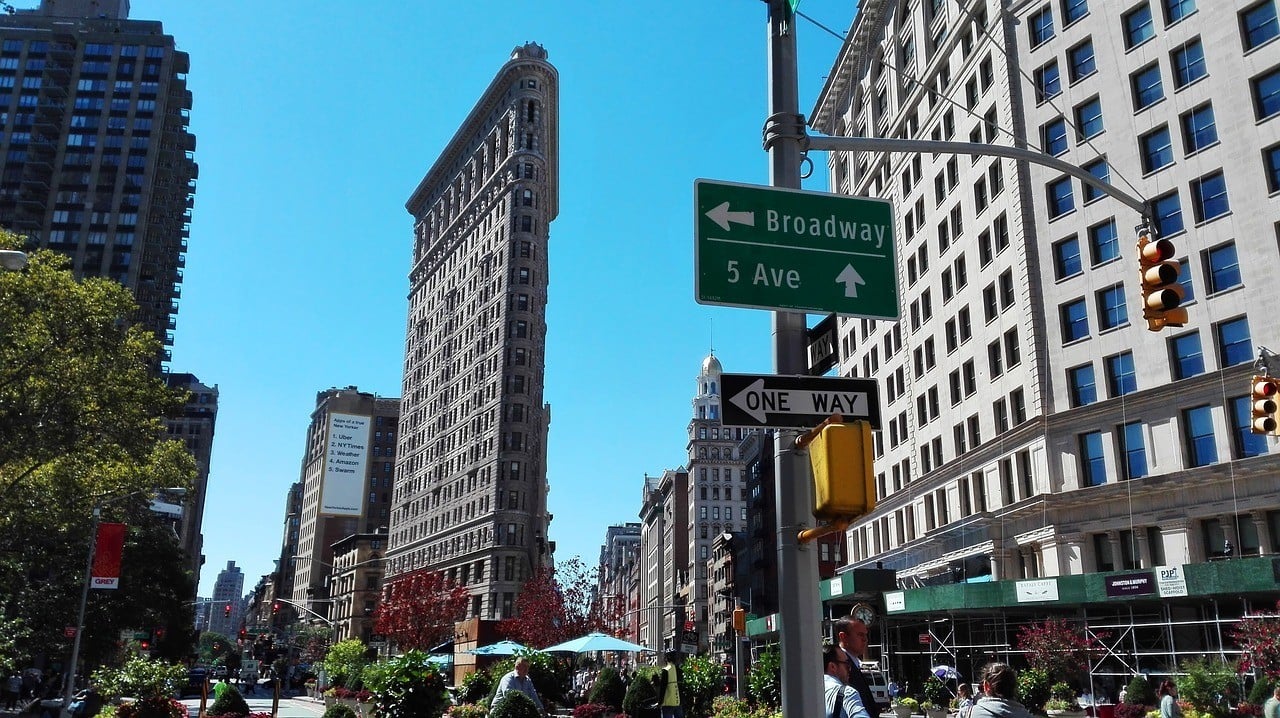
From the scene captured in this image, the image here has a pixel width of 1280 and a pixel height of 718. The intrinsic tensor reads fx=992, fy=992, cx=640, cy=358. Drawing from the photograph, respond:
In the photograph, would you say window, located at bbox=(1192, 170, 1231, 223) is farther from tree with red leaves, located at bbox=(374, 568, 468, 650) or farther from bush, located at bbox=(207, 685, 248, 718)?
tree with red leaves, located at bbox=(374, 568, 468, 650)

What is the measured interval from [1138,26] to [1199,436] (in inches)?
706

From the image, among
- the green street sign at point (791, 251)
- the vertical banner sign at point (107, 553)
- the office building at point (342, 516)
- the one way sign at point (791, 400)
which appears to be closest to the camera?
the one way sign at point (791, 400)

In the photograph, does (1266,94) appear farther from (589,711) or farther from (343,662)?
(343,662)

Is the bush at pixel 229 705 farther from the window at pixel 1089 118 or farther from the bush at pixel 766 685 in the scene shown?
the window at pixel 1089 118

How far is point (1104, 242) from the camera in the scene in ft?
139

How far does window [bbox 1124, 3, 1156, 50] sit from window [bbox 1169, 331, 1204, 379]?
13167 mm

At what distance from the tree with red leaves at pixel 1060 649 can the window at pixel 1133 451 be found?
6746mm

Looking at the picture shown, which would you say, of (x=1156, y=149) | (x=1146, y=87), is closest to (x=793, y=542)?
(x=1156, y=149)

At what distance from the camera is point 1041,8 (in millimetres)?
47781

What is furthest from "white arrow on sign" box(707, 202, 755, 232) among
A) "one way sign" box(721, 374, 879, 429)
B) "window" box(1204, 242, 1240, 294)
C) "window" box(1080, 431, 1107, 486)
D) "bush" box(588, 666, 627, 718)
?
"window" box(1080, 431, 1107, 486)

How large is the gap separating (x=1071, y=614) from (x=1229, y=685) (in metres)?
13.9

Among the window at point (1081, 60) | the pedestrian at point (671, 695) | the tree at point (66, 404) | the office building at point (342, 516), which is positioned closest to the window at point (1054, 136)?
the window at point (1081, 60)

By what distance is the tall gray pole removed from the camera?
6500 millimetres

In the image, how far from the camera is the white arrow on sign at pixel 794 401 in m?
6.91
